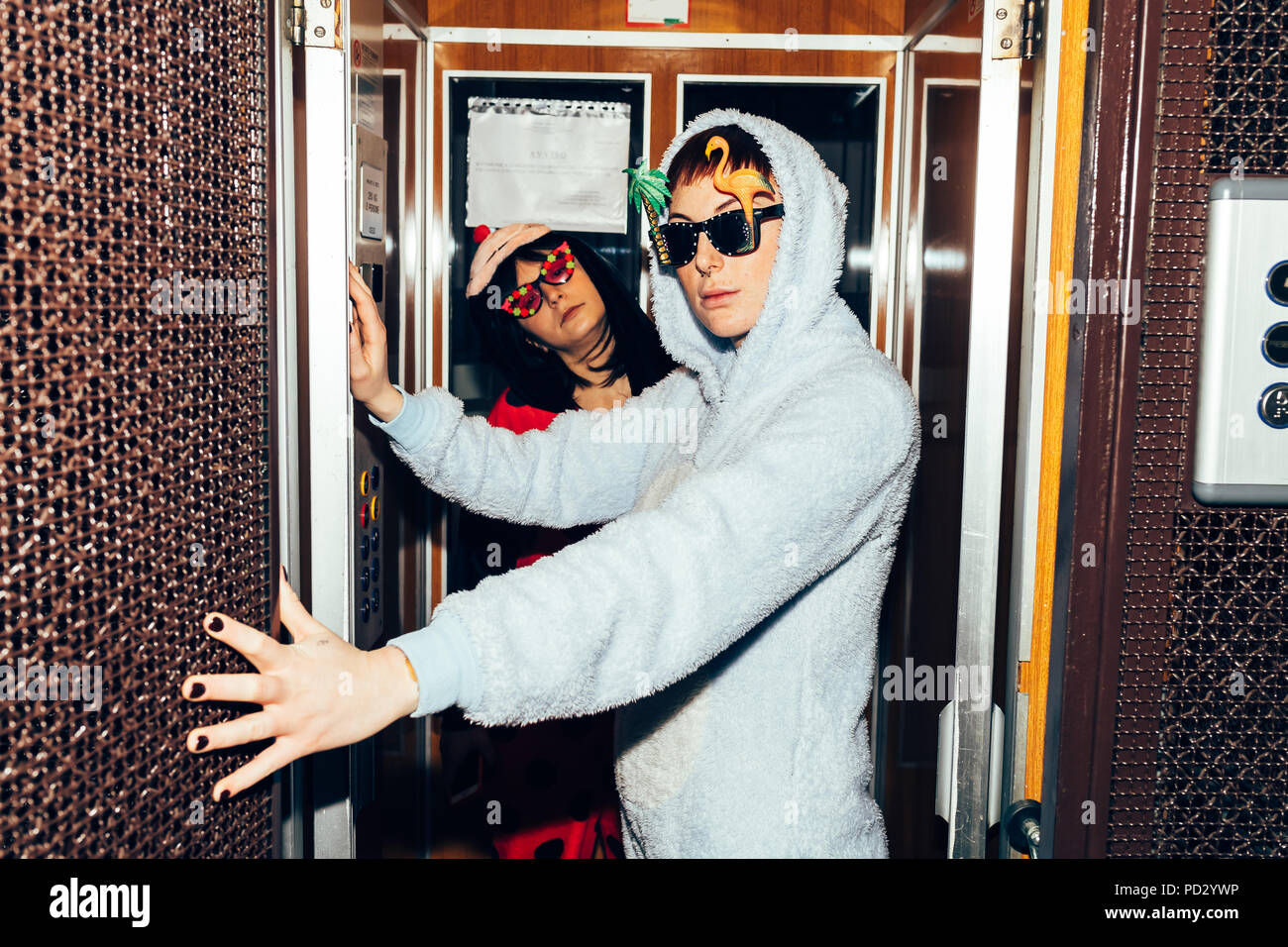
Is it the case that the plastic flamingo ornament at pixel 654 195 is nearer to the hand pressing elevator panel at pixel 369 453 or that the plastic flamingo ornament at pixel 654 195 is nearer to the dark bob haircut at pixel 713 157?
the dark bob haircut at pixel 713 157

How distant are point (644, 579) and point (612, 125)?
175 cm

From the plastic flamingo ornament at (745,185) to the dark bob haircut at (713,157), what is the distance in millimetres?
11

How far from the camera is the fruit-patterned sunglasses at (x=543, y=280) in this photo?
2.35 metres

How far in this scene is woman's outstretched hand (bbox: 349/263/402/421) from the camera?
1.48 m

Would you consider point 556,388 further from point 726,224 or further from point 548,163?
point 726,224

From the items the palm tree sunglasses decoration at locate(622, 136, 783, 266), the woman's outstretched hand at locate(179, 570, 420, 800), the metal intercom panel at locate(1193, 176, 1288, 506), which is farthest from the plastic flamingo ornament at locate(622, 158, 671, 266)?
the woman's outstretched hand at locate(179, 570, 420, 800)

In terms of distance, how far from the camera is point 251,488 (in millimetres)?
1132

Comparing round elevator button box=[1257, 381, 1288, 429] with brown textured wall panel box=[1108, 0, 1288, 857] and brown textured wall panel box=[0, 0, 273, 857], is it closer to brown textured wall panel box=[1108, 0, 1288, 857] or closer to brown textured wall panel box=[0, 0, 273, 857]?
brown textured wall panel box=[1108, 0, 1288, 857]

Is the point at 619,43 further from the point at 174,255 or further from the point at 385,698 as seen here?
the point at 385,698

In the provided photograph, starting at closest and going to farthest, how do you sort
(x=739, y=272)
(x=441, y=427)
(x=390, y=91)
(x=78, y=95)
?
(x=78, y=95) < (x=739, y=272) < (x=441, y=427) < (x=390, y=91)

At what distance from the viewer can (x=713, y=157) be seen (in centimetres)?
149

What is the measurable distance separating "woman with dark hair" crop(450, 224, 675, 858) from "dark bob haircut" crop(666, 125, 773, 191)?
834mm

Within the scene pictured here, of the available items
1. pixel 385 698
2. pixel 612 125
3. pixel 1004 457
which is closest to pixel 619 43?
pixel 612 125

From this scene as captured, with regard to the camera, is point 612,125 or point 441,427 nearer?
point 441,427
